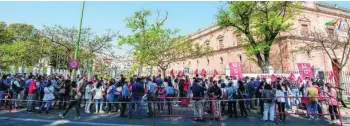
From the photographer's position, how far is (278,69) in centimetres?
2998

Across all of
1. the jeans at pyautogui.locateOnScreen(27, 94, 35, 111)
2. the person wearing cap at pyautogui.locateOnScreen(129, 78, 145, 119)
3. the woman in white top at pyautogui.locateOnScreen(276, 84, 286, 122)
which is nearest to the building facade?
the woman in white top at pyautogui.locateOnScreen(276, 84, 286, 122)

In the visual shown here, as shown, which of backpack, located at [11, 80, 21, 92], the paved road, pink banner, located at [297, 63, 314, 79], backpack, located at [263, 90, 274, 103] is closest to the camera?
the paved road

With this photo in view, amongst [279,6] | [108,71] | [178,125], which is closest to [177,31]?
[108,71]

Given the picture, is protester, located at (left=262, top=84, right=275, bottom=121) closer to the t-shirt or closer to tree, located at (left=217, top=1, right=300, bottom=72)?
the t-shirt

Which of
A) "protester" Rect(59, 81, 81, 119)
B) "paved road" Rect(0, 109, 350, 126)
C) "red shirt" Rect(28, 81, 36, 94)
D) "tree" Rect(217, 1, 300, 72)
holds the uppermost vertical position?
"tree" Rect(217, 1, 300, 72)

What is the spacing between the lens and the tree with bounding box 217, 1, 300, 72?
22.4 meters

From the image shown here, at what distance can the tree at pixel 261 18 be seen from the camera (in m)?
22.4

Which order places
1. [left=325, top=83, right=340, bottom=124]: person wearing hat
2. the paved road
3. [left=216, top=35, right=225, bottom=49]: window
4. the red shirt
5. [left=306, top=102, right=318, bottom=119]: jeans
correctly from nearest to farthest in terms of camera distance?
the paved road < [left=325, top=83, right=340, bottom=124]: person wearing hat < [left=306, top=102, right=318, bottom=119]: jeans < the red shirt < [left=216, top=35, right=225, bottom=49]: window

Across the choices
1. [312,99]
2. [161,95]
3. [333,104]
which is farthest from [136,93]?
[333,104]

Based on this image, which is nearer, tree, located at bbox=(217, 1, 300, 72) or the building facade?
tree, located at bbox=(217, 1, 300, 72)

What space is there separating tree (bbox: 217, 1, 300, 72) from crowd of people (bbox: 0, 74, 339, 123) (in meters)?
10.2

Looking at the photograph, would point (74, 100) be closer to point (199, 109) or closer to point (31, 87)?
point (31, 87)

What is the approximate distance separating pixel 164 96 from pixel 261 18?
16.5m

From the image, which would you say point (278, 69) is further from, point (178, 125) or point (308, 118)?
point (178, 125)
